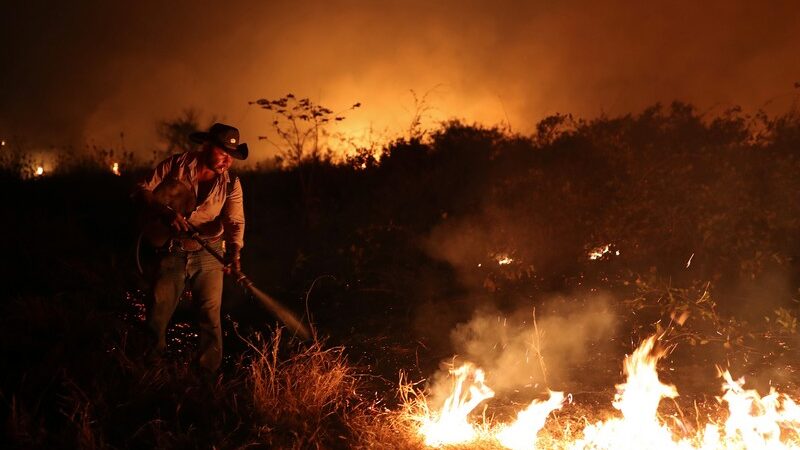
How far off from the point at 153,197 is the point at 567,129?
6179 millimetres

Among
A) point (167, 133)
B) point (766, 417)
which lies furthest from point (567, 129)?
point (167, 133)

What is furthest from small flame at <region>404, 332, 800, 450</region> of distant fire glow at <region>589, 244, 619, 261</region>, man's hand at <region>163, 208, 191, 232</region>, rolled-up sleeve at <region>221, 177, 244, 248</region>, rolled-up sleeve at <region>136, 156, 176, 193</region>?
distant fire glow at <region>589, 244, 619, 261</region>

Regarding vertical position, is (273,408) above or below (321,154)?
below

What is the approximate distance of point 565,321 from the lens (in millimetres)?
5602

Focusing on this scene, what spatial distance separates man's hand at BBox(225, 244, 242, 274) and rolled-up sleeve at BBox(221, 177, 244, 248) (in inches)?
1.8

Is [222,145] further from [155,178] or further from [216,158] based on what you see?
[155,178]

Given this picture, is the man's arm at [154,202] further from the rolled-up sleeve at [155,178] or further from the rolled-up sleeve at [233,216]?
the rolled-up sleeve at [233,216]

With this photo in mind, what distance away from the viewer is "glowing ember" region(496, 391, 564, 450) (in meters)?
3.53

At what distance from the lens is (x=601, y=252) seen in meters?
6.44

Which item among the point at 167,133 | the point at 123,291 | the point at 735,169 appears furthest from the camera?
the point at 167,133

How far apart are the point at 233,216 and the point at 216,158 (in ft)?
1.53

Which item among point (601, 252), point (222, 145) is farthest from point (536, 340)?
point (222, 145)

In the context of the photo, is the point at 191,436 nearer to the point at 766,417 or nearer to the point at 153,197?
the point at 153,197

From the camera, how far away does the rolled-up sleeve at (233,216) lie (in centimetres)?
441
